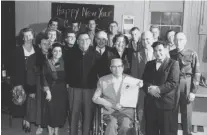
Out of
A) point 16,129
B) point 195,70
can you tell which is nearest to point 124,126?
point 195,70

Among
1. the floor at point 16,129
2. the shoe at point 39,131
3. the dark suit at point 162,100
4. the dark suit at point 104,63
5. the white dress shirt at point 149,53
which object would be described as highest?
the white dress shirt at point 149,53

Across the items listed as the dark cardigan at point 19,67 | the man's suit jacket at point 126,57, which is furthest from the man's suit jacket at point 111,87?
the dark cardigan at point 19,67

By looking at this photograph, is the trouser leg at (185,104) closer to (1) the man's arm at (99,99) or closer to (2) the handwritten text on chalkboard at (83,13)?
(1) the man's arm at (99,99)

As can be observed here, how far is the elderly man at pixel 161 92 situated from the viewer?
3.03m

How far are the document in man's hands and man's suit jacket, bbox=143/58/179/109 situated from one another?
0.16 metres

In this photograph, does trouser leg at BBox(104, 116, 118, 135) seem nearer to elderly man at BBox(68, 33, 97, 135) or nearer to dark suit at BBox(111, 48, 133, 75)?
elderly man at BBox(68, 33, 97, 135)

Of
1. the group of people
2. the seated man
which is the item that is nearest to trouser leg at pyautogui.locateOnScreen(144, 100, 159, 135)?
the group of people

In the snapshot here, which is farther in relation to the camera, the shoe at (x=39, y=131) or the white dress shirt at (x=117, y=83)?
the shoe at (x=39, y=131)

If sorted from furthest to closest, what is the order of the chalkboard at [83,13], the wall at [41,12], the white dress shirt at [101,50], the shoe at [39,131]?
the wall at [41,12] < the chalkboard at [83,13] < the shoe at [39,131] < the white dress shirt at [101,50]

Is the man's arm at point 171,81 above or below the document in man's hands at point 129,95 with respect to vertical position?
above

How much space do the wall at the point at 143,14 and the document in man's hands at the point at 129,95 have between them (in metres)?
2.76

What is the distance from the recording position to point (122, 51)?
3.42m

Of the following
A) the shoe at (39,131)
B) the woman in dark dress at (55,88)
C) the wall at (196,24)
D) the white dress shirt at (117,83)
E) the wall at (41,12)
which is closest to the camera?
the white dress shirt at (117,83)

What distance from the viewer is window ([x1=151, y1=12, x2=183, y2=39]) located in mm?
5535
